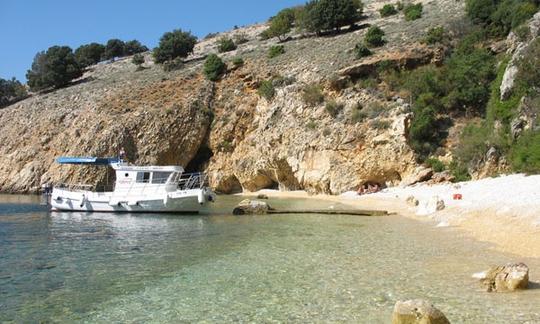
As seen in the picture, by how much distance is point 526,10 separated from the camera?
37438 mm

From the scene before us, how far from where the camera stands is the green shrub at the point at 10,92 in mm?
70381

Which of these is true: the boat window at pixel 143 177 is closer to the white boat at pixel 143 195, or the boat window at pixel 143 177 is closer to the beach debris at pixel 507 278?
the white boat at pixel 143 195

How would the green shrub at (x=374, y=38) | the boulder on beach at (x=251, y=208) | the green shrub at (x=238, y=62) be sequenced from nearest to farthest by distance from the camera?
1. the boulder on beach at (x=251, y=208)
2. the green shrub at (x=374, y=38)
3. the green shrub at (x=238, y=62)

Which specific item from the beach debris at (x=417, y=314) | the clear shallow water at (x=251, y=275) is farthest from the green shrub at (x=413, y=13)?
the beach debris at (x=417, y=314)

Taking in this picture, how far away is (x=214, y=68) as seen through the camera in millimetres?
53031

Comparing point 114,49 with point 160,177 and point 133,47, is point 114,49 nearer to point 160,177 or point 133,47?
point 133,47

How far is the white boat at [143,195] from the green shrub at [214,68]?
82.8 ft

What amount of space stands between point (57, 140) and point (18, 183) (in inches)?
236

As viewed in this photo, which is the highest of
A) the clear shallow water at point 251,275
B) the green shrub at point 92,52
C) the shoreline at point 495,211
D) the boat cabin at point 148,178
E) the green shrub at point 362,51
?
the green shrub at point 92,52

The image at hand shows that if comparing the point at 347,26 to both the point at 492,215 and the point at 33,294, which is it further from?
the point at 33,294

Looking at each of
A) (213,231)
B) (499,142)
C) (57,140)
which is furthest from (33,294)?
(57,140)

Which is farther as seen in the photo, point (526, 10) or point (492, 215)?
point (526, 10)

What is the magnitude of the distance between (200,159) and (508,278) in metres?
42.8

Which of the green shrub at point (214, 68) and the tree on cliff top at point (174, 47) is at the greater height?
the tree on cliff top at point (174, 47)
